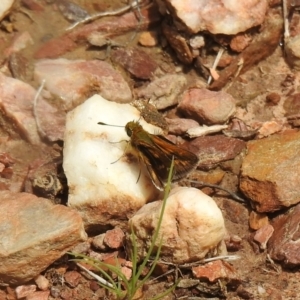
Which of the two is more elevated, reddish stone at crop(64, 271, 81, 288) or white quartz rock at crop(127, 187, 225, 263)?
white quartz rock at crop(127, 187, 225, 263)

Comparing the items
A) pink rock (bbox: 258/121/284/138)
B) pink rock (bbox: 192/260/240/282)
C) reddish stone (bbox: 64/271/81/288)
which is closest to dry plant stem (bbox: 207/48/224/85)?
pink rock (bbox: 258/121/284/138)

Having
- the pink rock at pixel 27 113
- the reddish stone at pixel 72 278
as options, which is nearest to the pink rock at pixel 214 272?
the reddish stone at pixel 72 278

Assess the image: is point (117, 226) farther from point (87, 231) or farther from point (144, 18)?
point (144, 18)

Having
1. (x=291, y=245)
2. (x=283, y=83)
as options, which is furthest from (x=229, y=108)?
(x=291, y=245)

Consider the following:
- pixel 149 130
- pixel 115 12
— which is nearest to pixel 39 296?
pixel 149 130

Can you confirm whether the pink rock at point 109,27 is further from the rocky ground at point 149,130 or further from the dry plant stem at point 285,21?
the dry plant stem at point 285,21

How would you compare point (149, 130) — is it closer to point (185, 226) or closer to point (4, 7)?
point (185, 226)

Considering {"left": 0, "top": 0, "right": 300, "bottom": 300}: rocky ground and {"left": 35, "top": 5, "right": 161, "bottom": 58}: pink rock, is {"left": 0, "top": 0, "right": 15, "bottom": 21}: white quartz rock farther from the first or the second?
{"left": 35, "top": 5, "right": 161, "bottom": 58}: pink rock
